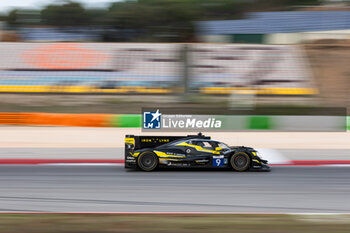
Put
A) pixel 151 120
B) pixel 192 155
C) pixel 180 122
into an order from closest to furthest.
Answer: pixel 192 155
pixel 180 122
pixel 151 120

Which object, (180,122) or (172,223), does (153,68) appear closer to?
(180,122)

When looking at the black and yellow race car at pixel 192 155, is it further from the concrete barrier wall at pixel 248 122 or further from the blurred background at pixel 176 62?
the blurred background at pixel 176 62

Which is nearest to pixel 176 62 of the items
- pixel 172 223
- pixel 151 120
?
pixel 151 120

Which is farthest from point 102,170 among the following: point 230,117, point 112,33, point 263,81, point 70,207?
point 112,33

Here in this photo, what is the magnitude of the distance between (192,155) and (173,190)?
2248 mm

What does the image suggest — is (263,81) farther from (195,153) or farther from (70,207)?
(70,207)

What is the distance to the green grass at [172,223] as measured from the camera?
5.36m

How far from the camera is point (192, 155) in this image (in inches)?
424

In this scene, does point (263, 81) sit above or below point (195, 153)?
above

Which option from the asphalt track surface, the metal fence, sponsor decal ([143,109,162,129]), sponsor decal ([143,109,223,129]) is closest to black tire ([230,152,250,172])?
the asphalt track surface

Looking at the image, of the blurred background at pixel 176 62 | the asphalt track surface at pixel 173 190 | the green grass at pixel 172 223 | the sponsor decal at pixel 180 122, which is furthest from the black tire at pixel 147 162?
the blurred background at pixel 176 62

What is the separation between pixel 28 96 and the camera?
31625 mm

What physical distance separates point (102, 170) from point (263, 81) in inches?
960

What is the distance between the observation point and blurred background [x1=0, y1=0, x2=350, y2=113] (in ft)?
100.0
